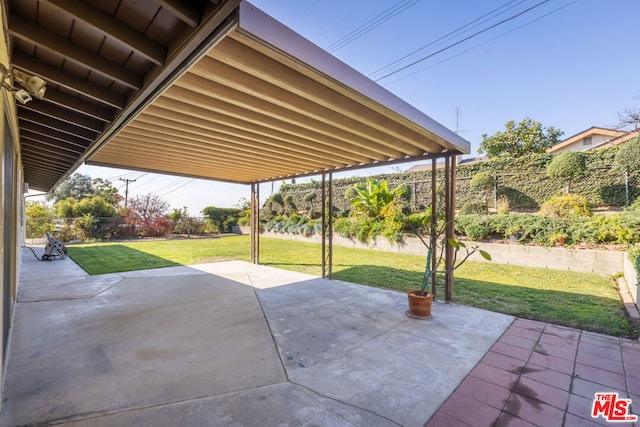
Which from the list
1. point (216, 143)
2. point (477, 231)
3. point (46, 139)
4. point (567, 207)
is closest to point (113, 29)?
point (216, 143)

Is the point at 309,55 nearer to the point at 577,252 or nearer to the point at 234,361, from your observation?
the point at 234,361

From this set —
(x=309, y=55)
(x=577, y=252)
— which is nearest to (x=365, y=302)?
(x=309, y=55)

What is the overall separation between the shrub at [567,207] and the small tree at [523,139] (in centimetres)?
863

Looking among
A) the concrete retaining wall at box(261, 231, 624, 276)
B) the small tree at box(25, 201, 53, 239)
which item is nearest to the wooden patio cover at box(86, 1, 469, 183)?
the concrete retaining wall at box(261, 231, 624, 276)

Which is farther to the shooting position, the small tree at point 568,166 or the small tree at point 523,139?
the small tree at point 523,139

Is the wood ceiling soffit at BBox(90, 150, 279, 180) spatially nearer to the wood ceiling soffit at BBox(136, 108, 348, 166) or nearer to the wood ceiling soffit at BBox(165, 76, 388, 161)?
the wood ceiling soffit at BBox(136, 108, 348, 166)

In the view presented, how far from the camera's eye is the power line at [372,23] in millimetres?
9703

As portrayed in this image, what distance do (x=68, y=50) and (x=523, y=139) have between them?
20.2 m

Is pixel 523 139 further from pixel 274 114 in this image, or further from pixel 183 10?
pixel 183 10

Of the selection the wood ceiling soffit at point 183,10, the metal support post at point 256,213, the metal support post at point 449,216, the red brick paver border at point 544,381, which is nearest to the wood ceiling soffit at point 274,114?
the wood ceiling soffit at point 183,10

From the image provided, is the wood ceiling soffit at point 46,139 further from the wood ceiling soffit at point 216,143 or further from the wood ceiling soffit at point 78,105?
the wood ceiling soffit at point 78,105

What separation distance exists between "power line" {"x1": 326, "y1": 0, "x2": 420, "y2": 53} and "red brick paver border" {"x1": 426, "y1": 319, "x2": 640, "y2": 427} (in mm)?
10569
